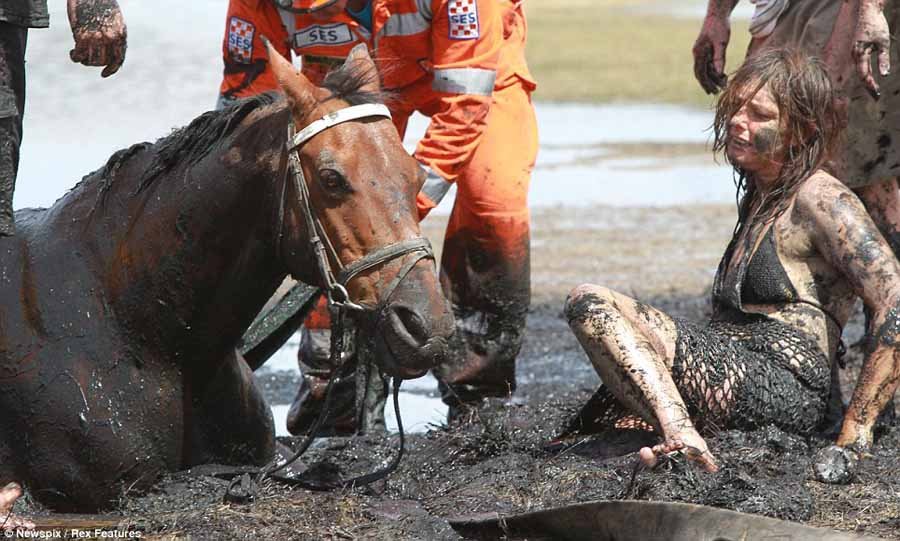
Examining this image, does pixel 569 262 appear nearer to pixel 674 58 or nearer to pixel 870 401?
pixel 870 401

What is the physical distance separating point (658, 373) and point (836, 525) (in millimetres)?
753

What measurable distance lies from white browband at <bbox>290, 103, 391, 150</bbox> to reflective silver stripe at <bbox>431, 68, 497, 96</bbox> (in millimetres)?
1427

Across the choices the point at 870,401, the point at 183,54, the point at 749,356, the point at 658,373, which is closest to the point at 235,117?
the point at 658,373

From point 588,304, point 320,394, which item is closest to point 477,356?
point 320,394

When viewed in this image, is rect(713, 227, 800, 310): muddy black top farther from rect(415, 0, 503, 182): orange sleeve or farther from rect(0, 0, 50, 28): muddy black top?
rect(0, 0, 50, 28): muddy black top

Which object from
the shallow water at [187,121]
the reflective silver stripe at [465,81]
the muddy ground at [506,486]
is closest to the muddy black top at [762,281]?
the muddy ground at [506,486]

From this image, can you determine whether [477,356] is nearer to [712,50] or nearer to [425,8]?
[425,8]

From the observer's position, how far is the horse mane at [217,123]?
13.7 ft

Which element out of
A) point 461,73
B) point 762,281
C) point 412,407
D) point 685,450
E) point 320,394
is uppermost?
point 461,73

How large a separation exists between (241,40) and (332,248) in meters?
2.06

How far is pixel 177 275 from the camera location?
429cm

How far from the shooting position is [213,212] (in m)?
4.22

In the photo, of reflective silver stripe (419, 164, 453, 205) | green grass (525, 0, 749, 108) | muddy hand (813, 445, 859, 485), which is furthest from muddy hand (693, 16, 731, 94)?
green grass (525, 0, 749, 108)

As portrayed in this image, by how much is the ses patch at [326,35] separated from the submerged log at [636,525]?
2324 millimetres
